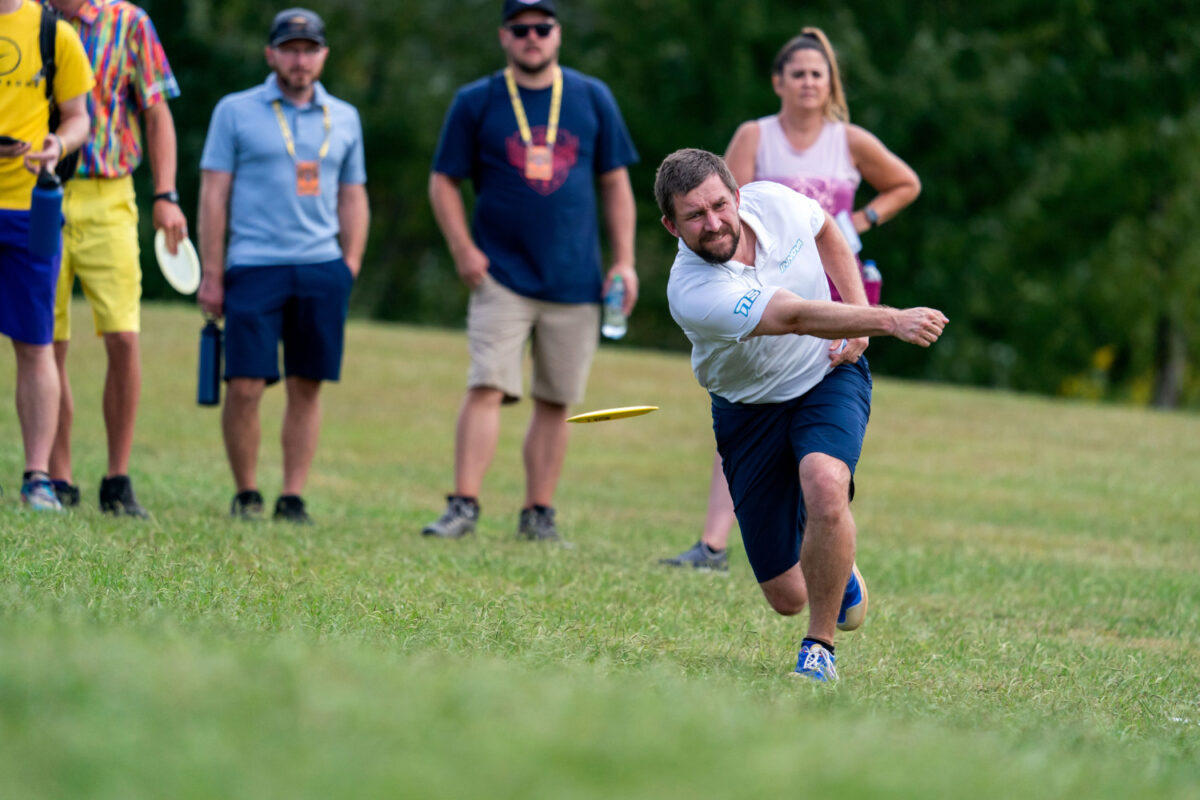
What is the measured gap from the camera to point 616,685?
4180 millimetres

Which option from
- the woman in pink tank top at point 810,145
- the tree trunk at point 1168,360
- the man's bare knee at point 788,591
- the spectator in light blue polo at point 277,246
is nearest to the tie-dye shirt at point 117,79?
the spectator in light blue polo at point 277,246

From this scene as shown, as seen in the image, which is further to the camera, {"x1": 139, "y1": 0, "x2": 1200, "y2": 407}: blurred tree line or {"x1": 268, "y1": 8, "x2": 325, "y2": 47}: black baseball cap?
{"x1": 139, "y1": 0, "x2": 1200, "y2": 407}: blurred tree line

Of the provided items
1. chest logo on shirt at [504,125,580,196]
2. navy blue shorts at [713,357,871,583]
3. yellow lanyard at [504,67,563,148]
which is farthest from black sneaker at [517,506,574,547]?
navy blue shorts at [713,357,871,583]

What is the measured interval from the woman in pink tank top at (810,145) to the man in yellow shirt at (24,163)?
332 centimetres

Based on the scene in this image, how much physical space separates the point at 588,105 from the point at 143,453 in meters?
5.77

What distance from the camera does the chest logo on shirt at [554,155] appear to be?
888 centimetres

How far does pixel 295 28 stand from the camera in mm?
8430

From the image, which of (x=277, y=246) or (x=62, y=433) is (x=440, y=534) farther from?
(x=62, y=433)

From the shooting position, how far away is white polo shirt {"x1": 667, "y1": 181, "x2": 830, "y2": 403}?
555 centimetres

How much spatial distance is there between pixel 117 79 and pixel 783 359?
13.4ft

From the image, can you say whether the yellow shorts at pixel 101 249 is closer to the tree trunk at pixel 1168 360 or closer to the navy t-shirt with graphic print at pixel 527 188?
the navy t-shirt with graphic print at pixel 527 188

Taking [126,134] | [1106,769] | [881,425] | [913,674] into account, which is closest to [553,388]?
[126,134]

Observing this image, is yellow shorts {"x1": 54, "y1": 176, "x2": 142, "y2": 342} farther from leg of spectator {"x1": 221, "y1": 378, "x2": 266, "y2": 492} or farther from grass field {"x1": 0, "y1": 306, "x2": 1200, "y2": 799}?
grass field {"x1": 0, "y1": 306, "x2": 1200, "y2": 799}

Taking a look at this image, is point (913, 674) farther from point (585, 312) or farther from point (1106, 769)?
point (585, 312)
